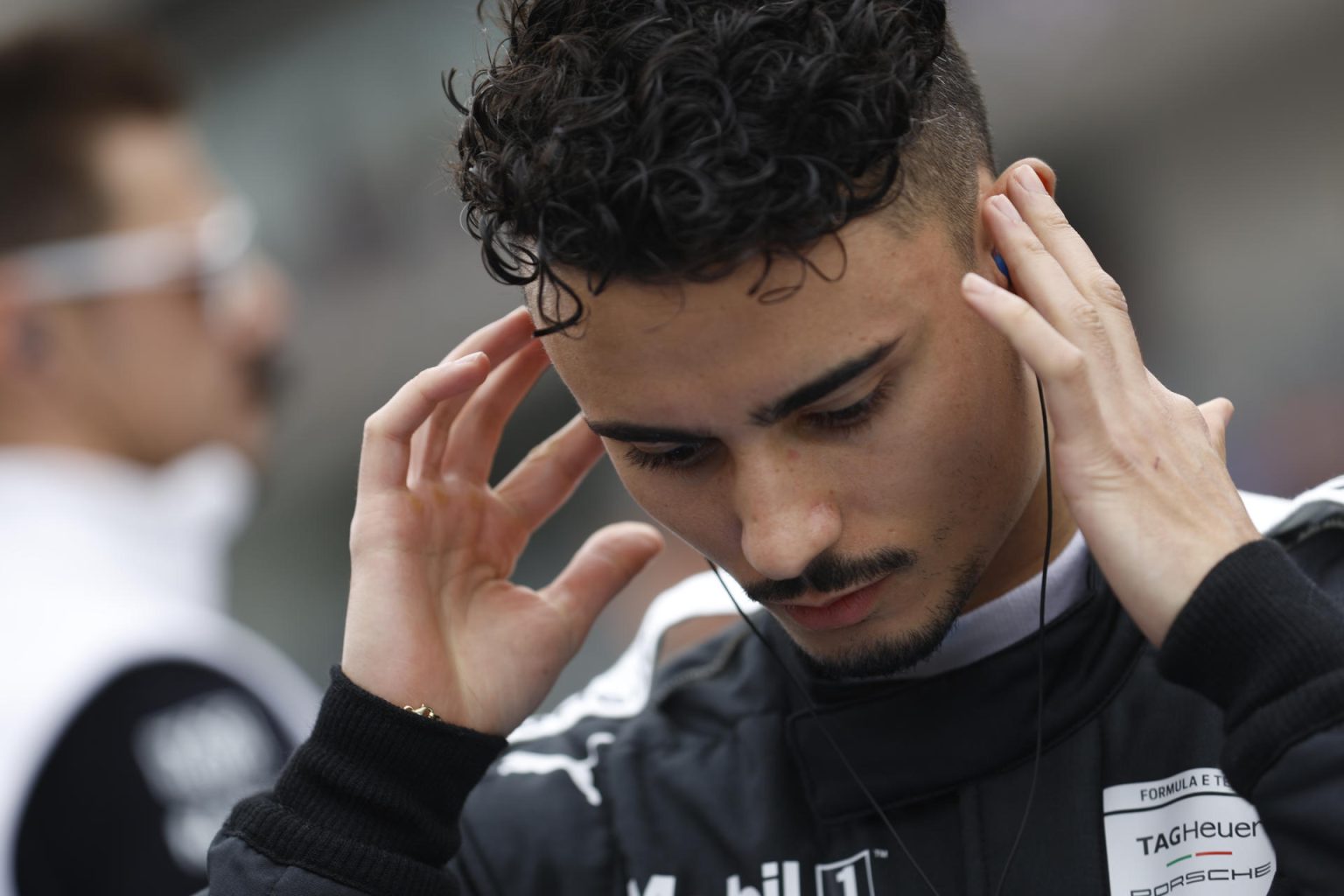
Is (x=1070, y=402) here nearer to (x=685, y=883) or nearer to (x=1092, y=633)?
(x=1092, y=633)

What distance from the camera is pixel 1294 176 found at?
760 centimetres

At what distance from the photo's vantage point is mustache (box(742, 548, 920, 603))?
1.80 meters

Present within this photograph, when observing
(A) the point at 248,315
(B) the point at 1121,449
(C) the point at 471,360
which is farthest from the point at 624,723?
(A) the point at 248,315

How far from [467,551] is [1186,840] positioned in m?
1.04

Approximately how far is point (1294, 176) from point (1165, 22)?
121 centimetres

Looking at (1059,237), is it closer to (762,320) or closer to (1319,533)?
(762,320)

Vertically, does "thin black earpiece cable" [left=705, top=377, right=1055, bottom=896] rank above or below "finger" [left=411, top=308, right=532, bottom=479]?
below

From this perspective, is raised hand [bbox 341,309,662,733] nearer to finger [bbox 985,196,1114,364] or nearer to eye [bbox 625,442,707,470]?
eye [bbox 625,442,707,470]

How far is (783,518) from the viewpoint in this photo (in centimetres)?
176

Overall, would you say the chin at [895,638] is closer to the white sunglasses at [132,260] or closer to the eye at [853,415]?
the eye at [853,415]

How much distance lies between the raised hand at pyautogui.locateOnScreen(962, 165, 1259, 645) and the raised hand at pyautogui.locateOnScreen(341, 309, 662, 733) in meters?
0.75

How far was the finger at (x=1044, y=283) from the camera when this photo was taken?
1.70m

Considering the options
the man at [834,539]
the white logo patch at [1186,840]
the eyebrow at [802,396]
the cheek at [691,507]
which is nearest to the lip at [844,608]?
the man at [834,539]

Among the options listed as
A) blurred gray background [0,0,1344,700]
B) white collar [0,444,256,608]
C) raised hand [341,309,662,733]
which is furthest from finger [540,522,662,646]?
blurred gray background [0,0,1344,700]
